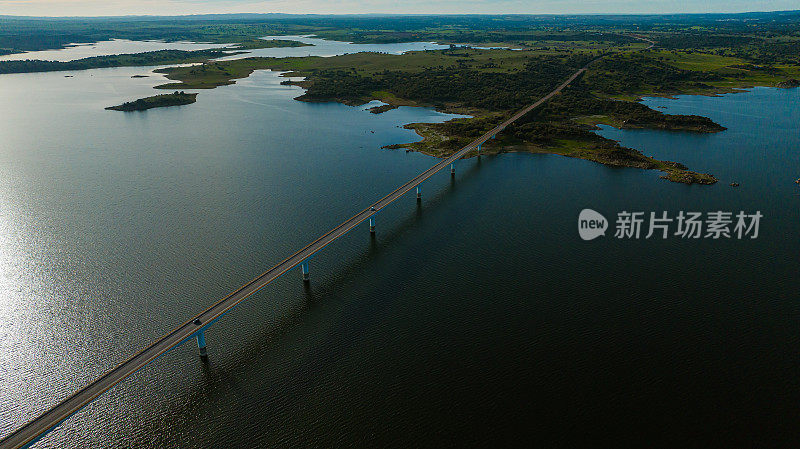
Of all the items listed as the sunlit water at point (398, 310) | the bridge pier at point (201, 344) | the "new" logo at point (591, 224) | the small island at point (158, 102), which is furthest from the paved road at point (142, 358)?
the small island at point (158, 102)

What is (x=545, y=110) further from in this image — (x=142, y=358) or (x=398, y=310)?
(x=142, y=358)

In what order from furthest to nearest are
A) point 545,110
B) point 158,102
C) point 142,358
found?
point 158,102, point 545,110, point 142,358

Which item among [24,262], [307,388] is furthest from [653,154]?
[24,262]

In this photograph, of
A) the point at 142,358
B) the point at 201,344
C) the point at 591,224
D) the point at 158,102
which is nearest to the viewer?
the point at 142,358

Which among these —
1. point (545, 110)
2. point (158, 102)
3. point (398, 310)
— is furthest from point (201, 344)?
point (158, 102)

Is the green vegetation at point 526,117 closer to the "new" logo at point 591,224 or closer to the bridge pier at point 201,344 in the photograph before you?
the "new" logo at point 591,224

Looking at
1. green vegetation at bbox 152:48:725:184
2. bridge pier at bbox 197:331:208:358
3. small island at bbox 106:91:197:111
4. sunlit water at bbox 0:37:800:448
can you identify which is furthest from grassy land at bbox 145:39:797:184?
bridge pier at bbox 197:331:208:358
